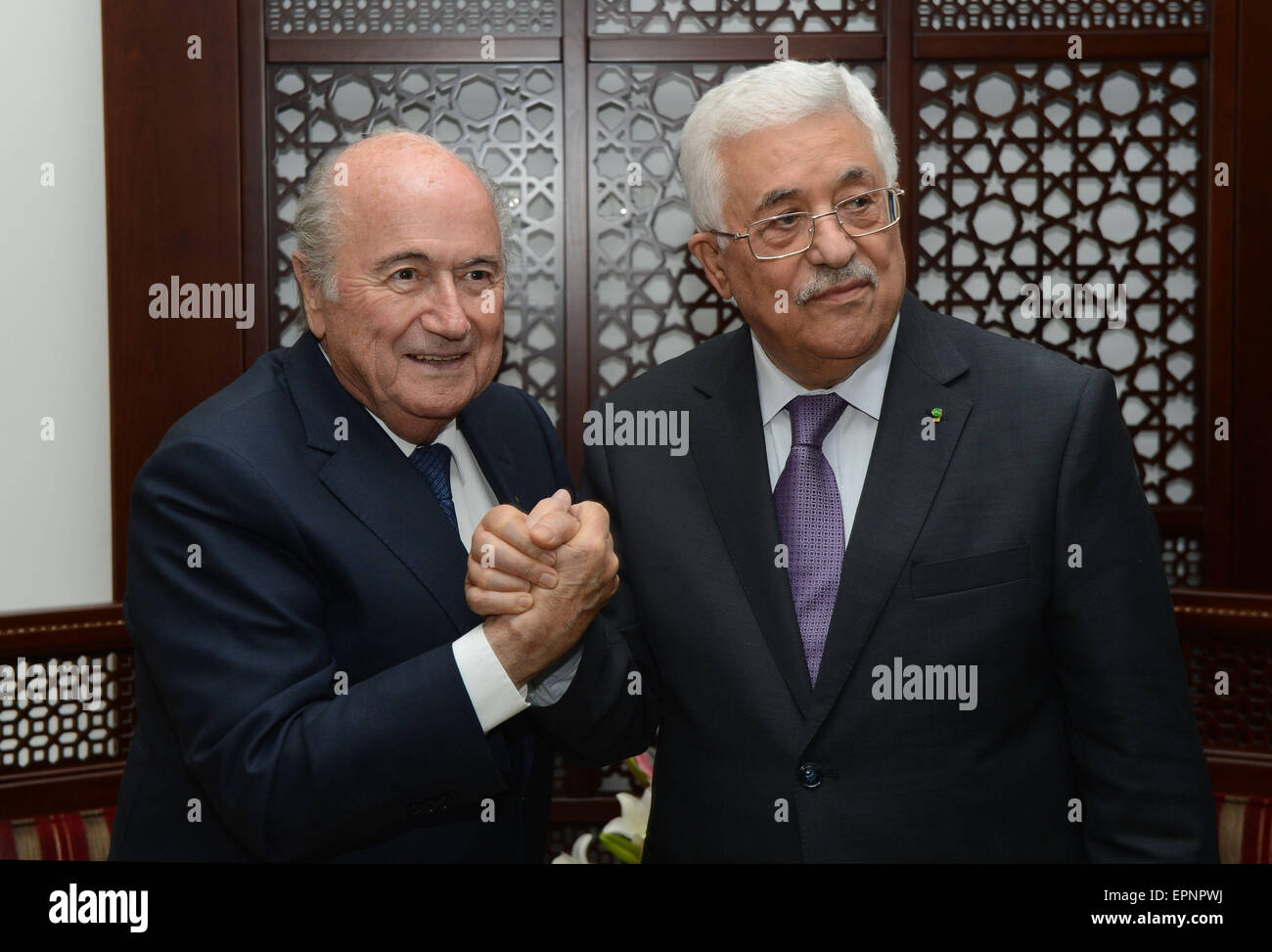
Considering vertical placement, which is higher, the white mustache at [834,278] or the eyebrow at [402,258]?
the eyebrow at [402,258]

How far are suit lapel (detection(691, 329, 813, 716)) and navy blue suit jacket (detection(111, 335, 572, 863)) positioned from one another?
0.35 meters

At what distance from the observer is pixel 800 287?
1.48m

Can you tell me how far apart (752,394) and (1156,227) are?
1.77m

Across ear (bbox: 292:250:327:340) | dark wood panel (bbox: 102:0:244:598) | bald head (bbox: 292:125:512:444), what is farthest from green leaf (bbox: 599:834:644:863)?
dark wood panel (bbox: 102:0:244:598)

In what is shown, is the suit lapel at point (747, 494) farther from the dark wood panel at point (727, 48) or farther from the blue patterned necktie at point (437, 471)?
the dark wood panel at point (727, 48)

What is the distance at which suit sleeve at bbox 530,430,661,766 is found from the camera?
143 centimetres

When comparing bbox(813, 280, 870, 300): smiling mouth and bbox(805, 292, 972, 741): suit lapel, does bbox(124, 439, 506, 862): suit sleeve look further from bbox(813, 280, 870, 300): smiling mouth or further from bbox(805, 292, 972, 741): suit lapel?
bbox(813, 280, 870, 300): smiling mouth

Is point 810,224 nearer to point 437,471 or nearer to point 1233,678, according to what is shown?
point 437,471

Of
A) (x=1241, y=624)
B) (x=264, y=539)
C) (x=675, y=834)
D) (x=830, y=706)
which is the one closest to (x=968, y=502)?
(x=830, y=706)

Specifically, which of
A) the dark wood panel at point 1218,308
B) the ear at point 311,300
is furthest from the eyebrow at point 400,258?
the dark wood panel at point 1218,308

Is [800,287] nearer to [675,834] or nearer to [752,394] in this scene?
[752,394]

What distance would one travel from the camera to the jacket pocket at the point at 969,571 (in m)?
1.37

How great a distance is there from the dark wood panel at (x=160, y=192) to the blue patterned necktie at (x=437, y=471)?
4.55 feet

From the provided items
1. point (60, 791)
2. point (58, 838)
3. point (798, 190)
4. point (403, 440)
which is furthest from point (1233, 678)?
point (60, 791)
